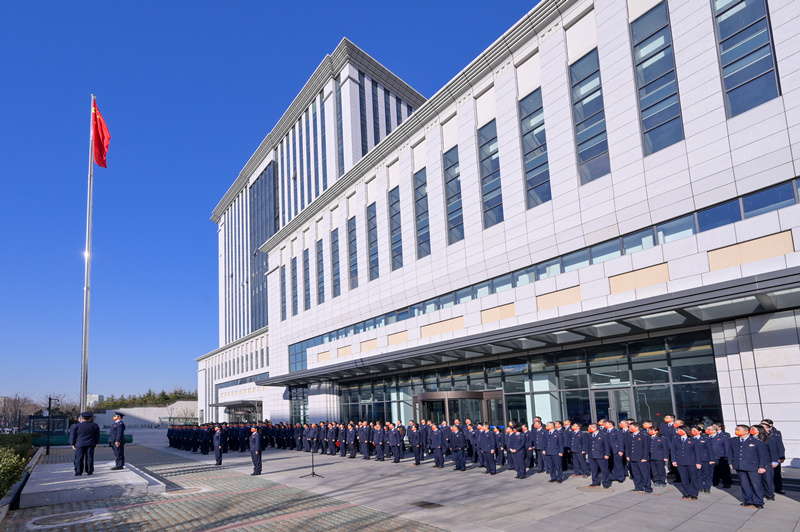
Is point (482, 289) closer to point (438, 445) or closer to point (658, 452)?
point (438, 445)

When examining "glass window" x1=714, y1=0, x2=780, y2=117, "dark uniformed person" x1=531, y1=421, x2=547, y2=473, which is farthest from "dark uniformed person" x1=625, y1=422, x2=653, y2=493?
"glass window" x1=714, y1=0, x2=780, y2=117

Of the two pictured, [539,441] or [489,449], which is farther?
[489,449]

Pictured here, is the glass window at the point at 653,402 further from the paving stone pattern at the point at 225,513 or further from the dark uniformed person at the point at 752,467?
the paving stone pattern at the point at 225,513

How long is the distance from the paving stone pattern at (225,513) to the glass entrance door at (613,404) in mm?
9968

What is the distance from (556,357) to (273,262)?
1239 inches

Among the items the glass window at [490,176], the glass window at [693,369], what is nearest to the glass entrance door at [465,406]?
the glass window at [490,176]

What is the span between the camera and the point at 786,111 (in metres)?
14.2

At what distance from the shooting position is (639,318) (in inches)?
605

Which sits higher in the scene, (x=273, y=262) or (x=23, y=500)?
(x=273, y=262)

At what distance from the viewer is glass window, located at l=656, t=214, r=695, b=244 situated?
16.3 metres

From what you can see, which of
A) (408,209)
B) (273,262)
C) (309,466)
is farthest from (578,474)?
(273,262)

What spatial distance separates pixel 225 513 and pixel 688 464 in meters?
10.4

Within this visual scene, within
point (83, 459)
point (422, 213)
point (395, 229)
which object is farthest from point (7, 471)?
point (395, 229)

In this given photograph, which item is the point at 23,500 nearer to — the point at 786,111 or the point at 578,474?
the point at 578,474
